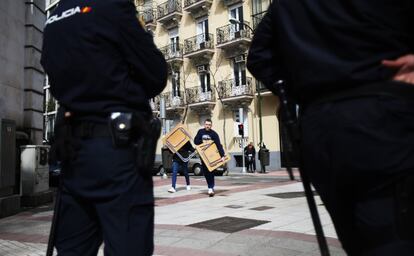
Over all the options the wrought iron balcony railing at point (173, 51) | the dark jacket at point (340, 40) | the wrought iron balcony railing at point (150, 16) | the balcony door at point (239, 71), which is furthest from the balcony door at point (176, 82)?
the dark jacket at point (340, 40)

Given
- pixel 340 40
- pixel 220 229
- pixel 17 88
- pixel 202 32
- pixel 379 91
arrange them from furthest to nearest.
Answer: pixel 202 32, pixel 17 88, pixel 220 229, pixel 340 40, pixel 379 91

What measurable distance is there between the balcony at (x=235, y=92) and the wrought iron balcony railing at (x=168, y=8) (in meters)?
7.78

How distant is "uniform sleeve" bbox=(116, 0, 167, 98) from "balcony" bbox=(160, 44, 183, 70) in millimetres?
30043

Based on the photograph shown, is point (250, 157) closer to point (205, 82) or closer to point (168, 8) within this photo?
point (205, 82)

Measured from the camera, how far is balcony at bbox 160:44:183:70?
32.0m

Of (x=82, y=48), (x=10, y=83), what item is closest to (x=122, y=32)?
(x=82, y=48)

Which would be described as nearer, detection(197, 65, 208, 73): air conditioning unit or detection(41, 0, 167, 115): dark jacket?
detection(41, 0, 167, 115): dark jacket

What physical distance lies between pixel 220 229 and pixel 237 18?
24.5 metres

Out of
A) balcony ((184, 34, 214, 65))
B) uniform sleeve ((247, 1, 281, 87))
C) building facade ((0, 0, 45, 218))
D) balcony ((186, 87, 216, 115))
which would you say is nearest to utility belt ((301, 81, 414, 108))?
uniform sleeve ((247, 1, 281, 87))

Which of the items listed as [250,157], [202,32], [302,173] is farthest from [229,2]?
[302,173]

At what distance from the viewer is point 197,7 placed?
100 ft

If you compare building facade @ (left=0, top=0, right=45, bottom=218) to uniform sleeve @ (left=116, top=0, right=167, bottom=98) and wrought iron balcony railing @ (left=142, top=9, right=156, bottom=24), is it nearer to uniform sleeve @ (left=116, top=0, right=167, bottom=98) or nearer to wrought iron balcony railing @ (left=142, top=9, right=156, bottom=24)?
uniform sleeve @ (left=116, top=0, right=167, bottom=98)

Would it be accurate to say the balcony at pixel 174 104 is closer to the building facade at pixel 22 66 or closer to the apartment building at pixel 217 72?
the apartment building at pixel 217 72

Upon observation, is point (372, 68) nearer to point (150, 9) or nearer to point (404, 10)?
point (404, 10)
